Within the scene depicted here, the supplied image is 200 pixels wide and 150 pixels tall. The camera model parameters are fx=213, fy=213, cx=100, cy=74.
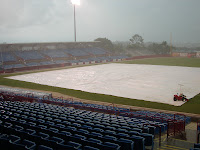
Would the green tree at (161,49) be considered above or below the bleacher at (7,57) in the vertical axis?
above

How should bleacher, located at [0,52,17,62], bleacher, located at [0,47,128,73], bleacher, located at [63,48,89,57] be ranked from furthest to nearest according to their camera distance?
bleacher, located at [63,48,89,57] < bleacher, located at [0,52,17,62] < bleacher, located at [0,47,128,73]

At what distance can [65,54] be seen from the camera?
78.9 metres

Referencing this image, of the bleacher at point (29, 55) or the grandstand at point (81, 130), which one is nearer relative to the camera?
the grandstand at point (81, 130)

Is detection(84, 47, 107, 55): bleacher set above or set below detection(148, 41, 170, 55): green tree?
below

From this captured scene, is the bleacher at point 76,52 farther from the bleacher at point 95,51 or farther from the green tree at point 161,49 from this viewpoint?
the green tree at point 161,49

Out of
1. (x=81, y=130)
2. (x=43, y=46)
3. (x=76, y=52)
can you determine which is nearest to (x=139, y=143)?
(x=81, y=130)

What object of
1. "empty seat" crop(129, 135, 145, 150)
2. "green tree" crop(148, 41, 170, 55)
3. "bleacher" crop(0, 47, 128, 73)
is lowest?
"empty seat" crop(129, 135, 145, 150)

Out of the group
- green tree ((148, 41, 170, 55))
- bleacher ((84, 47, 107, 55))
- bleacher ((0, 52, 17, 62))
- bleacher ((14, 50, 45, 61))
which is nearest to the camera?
bleacher ((0, 52, 17, 62))

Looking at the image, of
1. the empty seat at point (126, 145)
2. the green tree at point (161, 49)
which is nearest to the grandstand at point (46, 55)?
the green tree at point (161, 49)

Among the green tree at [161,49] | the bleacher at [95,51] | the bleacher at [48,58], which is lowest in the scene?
the bleacher at [48,58]

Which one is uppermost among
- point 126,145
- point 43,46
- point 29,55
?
point 43,46

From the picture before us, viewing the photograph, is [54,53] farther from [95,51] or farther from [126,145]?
[126,145]

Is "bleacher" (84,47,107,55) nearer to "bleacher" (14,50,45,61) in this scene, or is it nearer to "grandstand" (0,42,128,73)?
"grandstand" (0,42,128,73)

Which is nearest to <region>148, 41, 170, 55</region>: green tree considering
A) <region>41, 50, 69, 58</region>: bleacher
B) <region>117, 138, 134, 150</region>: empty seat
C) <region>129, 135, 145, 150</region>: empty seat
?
<region>41, 50, 69, 58</region>: bleacher
